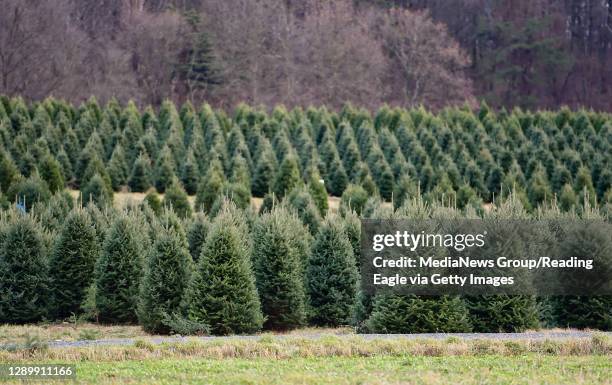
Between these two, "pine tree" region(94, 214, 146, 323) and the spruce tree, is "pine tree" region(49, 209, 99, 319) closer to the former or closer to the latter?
"pine tree" region(94, 214, 146, 323)

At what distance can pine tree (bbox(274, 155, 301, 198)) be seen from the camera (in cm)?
3691

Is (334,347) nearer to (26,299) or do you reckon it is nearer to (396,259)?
(396,259)

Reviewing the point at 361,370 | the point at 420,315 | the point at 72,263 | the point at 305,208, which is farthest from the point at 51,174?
the point at 361,370

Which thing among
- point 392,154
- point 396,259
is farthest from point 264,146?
Answer: point 396,259

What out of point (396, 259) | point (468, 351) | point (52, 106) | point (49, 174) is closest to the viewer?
point (468, 351)

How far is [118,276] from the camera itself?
21.2m

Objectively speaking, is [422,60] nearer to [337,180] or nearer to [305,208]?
[337,180]

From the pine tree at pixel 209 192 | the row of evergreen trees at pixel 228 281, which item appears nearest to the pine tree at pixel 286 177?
the pine tree at pixel 209 192

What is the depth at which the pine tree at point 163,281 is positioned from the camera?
1939 centimetres

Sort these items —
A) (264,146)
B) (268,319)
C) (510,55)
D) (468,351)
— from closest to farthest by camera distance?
(468,351) < (268,319) < (264,146) < (510,55)

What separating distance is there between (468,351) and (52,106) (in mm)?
35374

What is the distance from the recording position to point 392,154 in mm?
44406

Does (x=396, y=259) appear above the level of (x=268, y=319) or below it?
above

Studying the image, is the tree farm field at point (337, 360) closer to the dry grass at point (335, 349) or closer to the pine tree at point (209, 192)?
the dry grass at point (335, 349)
